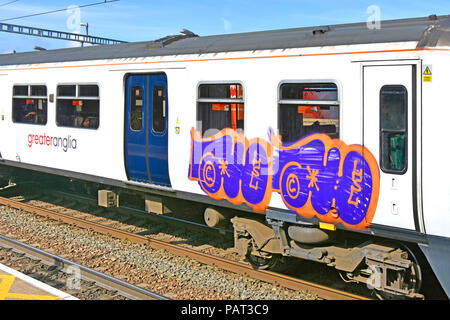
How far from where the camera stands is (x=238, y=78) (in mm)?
7422

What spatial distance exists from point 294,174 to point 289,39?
180 cm

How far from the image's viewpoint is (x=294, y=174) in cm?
679

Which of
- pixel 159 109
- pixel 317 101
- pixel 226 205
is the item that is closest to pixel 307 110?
pixel 317 101

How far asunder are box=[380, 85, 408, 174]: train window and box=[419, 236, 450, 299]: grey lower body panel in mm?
824

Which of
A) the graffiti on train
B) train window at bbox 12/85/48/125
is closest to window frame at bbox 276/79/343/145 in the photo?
Result: the graffiti on train

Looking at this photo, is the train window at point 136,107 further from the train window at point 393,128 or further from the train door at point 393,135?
the train window at point 393,128

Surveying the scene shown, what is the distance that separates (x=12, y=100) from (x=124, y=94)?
14.1 feet

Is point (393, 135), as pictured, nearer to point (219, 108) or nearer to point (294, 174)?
point (294, 174)

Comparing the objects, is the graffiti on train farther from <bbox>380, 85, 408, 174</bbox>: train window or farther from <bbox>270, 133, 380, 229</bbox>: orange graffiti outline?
<bbox>380, 85, 408, 174</bbox>: train window

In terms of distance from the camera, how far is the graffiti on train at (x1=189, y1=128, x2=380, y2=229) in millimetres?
6184

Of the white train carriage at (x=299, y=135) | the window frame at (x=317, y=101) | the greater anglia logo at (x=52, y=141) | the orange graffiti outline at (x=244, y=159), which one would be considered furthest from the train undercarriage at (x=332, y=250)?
the greater anglia logo at (x=52, y=141)

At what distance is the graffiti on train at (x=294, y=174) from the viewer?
6.18 metres

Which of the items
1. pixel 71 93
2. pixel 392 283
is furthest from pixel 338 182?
pixel 71 93

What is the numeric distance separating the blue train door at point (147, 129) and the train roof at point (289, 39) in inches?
20.7
